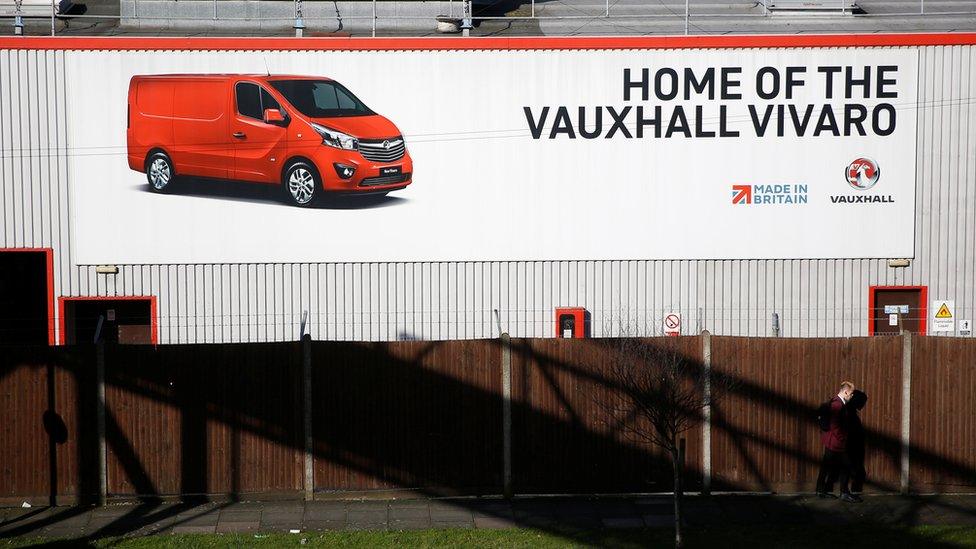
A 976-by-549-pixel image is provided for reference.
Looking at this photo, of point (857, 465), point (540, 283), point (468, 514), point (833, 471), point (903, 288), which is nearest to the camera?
point (468, 514)

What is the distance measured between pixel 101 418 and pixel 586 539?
21.6ft

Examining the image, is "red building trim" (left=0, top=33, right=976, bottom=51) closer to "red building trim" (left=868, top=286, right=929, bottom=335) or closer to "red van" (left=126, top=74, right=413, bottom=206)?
"red van" (left=126, top=74, right=413, bottom=206)

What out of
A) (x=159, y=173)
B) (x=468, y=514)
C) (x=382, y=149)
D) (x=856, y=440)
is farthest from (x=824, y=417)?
(x=159, y=173)

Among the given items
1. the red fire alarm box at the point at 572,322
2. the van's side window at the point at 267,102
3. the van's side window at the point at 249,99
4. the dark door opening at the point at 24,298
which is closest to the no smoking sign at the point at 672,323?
the red fire alarm box at the point at 572,322

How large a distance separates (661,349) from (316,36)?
10.4m

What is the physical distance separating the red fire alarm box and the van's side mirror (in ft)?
21.3

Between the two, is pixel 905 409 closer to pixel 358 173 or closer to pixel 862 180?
pixel 862 180

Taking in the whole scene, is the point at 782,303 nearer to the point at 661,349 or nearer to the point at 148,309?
the point at 661,349

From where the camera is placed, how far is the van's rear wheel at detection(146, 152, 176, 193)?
19.4m

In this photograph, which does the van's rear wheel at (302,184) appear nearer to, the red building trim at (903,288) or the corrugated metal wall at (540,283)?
the corrugated metal wall at (540,283)

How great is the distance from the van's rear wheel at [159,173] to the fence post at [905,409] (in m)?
13.7

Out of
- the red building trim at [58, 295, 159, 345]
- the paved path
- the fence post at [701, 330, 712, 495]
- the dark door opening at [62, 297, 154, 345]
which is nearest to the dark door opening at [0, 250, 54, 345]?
the red building trim at [58, 295, 159, 345]

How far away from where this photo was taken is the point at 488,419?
13422 mm

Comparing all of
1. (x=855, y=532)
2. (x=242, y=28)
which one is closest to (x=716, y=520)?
(x=855, y=532)
